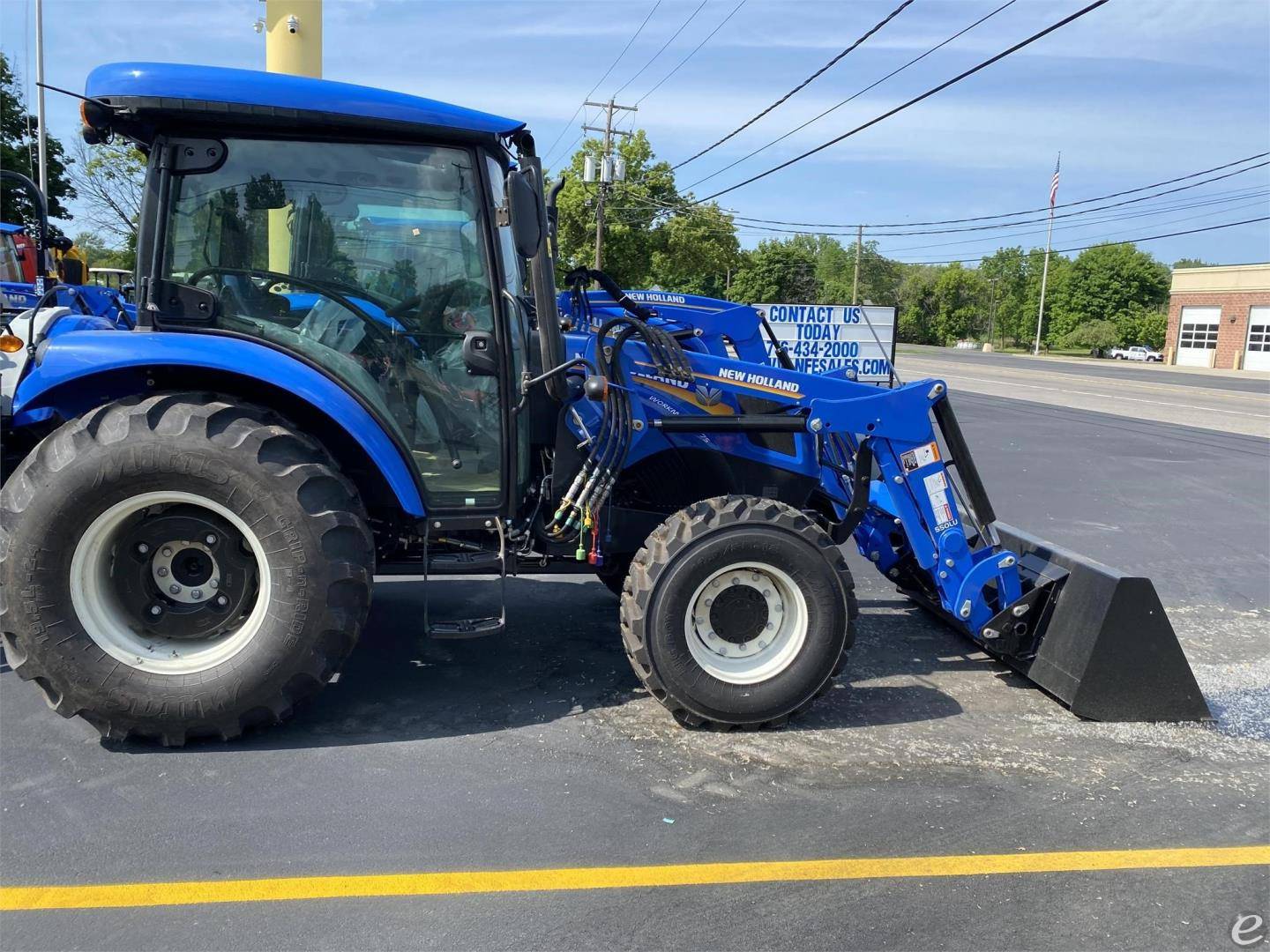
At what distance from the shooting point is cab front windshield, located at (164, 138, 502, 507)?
3.65 meters

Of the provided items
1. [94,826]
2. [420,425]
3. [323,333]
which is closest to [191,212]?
[323,333]

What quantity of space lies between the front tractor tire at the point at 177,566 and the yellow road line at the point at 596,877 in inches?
33.6

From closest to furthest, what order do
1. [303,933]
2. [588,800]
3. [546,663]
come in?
[303,933], [588,800], [546,663]

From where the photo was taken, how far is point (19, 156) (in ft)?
108

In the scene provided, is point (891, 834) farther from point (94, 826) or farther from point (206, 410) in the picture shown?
point (206, 410)

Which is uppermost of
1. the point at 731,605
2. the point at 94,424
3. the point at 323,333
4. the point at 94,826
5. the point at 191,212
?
the point at 191,212

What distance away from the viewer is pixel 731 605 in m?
4.05

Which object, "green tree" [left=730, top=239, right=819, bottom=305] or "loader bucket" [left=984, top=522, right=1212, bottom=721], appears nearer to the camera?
"loader bucket" [left=984, top=522, right=1212, bottom=721]

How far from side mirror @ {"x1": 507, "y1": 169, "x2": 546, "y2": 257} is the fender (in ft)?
3.13

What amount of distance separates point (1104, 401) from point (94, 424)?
908 inches

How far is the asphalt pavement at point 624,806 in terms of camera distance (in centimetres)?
275

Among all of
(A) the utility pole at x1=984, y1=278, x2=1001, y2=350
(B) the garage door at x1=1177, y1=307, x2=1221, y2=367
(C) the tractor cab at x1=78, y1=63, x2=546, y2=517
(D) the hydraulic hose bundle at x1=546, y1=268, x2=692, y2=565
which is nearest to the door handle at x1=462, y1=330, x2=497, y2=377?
(C) the tractor cab at x1=78, y1=63, x2=546, y2=517

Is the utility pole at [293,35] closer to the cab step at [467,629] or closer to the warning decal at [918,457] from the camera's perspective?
the cab step at [467,629]

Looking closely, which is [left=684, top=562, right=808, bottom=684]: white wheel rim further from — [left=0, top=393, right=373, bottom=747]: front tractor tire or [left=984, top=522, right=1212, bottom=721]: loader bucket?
[left=0, top=393, right=373, bottom=747]: front tractor tire
